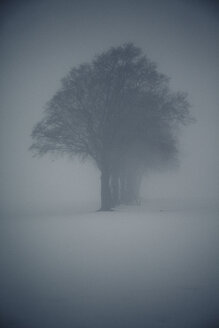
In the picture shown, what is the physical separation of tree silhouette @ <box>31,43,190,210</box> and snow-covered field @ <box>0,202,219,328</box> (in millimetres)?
14728

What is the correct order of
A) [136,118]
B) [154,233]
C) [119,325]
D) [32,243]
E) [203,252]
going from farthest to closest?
[136,118], [154,233], [32,243], [203,252], [119,325]

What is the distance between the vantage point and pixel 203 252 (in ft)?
34.2

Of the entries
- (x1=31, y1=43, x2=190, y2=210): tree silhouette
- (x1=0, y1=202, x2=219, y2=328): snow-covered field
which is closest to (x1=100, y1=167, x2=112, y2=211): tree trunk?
(x1=31, y1=43, x2=190, y2=210): tree silhouette

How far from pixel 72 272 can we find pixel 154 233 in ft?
23.9

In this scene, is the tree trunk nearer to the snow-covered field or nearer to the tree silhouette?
the tree silhouette

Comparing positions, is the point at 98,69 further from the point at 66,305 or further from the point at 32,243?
the point at 66,305

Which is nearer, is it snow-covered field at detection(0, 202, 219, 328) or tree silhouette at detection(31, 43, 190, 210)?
snow-covered field at detection(0, 202, 219, 328)

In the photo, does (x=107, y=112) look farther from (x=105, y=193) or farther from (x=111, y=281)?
(x=111, y=281)

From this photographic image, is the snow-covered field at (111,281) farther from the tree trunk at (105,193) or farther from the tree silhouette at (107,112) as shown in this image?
the tree silhouette at (107,112)

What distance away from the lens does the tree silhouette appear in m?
27.2

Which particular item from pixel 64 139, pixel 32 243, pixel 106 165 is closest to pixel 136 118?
pixel 106 165

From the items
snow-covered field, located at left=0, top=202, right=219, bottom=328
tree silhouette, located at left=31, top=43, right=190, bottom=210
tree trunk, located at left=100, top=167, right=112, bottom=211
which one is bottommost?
snow-covered field, located at left=0, top=202, right=219, bottom=328

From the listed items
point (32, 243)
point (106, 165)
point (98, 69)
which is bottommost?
point (32, 243)

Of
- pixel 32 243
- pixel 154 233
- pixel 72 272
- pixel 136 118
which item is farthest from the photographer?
pixel 136 118
